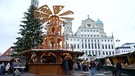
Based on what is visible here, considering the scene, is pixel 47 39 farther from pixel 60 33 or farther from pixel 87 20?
pixel 87 20

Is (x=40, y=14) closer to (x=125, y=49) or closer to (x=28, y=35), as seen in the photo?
(x=28, y=35)

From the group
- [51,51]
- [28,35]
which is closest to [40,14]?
[51,51]

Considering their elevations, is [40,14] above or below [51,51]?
above

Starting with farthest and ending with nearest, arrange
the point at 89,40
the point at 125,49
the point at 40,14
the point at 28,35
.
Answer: the point at 125,49, the point at 89,40, the point at 28,35, the point at 40,14

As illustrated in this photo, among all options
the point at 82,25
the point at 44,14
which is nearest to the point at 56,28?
the point at 44,14

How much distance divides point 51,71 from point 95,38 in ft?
234

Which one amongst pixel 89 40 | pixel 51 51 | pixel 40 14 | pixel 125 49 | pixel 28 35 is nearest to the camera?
pixel 51 51

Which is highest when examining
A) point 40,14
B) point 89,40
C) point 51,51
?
point 89,40

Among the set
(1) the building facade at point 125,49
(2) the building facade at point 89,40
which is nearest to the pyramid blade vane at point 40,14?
(2) the building facade at point 89,40

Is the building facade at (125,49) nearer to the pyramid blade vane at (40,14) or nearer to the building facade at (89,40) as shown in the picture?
the building facade at (89,40)

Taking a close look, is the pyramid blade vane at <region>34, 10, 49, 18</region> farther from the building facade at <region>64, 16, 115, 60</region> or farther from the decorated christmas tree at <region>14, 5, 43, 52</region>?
the building facade at <region>64, 16, 115, 60</region>

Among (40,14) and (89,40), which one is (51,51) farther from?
(89,40)

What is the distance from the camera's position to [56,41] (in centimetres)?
2088

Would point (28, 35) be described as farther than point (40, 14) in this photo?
Yes
